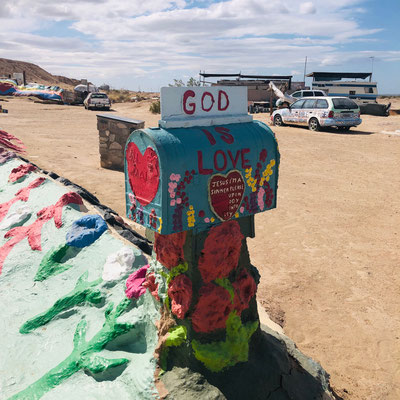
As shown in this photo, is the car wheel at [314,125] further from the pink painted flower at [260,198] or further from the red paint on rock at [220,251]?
the red paint on rock at [220,251]

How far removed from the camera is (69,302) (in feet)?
12.2

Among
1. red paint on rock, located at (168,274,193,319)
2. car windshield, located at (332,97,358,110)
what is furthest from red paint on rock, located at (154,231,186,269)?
car windshield, located at (332,97,358,110)

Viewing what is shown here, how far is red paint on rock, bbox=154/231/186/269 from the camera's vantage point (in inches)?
103

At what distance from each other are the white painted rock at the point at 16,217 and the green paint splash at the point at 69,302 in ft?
6.14

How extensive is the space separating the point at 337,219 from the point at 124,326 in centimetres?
510

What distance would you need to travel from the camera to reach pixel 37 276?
4.23 m

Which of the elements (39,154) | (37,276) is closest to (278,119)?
(39,154)

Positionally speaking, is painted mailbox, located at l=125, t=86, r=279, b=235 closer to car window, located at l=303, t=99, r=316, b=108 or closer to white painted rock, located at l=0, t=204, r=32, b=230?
white painted rock, located at l=0, t=204, r=32, b=230

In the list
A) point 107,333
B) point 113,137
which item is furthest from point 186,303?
point 113,137

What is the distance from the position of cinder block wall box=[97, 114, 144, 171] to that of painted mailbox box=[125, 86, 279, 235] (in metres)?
7.86

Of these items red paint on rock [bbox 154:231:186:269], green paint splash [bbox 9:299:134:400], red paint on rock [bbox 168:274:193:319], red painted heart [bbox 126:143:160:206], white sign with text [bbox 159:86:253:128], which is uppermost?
white sign with text [bbox 159:86:253:128]

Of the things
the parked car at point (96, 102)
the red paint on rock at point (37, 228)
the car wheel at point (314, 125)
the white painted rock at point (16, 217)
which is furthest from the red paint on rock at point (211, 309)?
the parked car at point (96, 102)

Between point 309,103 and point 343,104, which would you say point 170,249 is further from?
point 309,103

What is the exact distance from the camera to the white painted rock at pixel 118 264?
376cm
